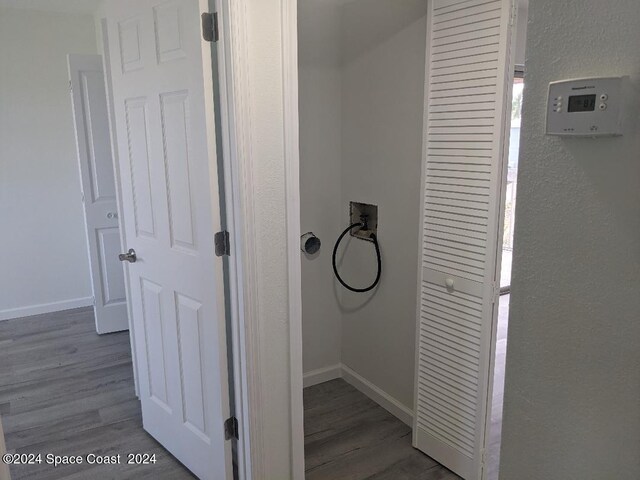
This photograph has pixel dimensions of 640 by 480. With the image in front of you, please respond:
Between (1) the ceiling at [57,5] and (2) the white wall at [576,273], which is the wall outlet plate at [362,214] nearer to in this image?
(2) the white wall at [576,273]

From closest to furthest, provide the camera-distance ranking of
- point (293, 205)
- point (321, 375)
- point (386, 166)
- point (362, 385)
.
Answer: point (293, 205) < point (386, 166) < point (362, 385) < point (321, 375)

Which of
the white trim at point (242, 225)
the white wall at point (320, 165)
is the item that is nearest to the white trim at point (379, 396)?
the white wall at point (320, 165)

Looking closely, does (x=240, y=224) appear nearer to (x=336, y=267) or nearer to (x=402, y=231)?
(x=402, y=231)

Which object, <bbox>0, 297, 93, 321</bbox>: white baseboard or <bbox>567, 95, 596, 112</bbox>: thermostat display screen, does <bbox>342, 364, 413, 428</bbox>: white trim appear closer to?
<bbox>567, 95, 596, 112</bbox>: thermostat display screen

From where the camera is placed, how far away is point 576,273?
893 millimetres

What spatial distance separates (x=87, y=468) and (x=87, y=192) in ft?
6.72

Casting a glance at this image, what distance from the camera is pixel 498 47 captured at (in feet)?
6.08

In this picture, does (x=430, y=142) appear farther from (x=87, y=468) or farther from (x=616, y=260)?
(x=87, y=468)

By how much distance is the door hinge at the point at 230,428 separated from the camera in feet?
6.67

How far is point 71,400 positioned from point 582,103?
3021mm

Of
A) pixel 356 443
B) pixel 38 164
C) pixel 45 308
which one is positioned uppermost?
pixel 38 164

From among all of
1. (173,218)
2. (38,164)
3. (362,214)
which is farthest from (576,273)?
(38,164)

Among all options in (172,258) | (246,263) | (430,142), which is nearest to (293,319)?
(246,263)

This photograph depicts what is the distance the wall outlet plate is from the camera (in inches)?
111
